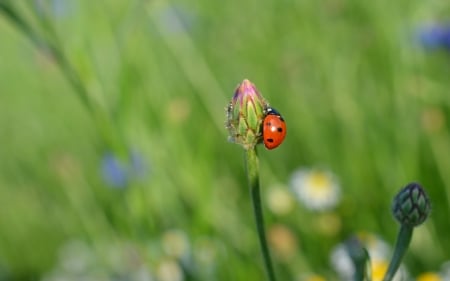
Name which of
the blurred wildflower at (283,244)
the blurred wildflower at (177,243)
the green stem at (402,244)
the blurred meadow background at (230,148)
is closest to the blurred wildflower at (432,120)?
the blurred meadow background at (230,148)

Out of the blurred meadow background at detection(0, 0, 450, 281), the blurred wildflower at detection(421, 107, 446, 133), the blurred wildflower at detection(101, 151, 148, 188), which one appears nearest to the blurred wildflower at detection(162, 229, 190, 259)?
the blurred meadow background at detection(0, 0, 450, 281)

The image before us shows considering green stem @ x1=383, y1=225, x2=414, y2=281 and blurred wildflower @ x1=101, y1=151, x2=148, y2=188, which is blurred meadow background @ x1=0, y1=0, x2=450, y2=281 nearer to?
blurred wildflower @ x1=101, y1=151, x2=148, y2=188

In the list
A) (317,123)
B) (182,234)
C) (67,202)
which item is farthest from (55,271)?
(317,123)

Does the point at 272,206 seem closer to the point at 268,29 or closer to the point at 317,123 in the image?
the point at 317,123

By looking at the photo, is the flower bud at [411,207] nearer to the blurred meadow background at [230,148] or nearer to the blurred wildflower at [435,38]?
the blurred meadow background at [230,148]

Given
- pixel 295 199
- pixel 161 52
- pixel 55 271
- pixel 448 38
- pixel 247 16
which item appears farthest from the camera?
pixel 161 52

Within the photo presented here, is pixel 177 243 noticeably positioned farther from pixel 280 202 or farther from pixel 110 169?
pixel 110 169
